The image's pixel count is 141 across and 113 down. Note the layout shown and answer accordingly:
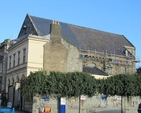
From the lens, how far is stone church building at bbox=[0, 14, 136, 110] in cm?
3853

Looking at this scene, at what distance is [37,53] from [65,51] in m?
4.25

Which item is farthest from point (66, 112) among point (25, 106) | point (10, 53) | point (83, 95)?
point (10, 53)

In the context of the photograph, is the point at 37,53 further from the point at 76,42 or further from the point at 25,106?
the point at 76,42

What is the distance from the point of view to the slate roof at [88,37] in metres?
51.3

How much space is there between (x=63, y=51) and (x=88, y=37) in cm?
1828

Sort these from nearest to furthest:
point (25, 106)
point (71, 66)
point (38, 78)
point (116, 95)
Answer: point (38, 78) < point (25, 106) < point (116, 95) < point (71, 66)

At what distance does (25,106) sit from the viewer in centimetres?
2961

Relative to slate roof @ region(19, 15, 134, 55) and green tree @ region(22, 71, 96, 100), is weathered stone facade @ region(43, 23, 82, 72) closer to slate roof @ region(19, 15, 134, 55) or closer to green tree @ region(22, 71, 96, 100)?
slate roof @ region(19, 15, 134, 55)

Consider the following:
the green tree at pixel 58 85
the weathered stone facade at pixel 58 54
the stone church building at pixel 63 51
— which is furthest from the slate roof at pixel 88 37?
the green tree at pixel 58 85

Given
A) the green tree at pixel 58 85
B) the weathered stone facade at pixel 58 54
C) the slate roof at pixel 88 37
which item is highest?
the slate roof at pixel 88 37

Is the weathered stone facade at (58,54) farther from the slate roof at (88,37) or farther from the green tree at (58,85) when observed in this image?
→ the green tree at (58,85)

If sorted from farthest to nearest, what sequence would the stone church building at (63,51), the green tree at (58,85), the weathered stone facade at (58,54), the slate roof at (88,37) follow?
the slate roof at (88,37)
the weathered stone facade at (58,54)
the stone church building at (63,51)
the green tree at (58,85)

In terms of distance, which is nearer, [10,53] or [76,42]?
[10,53]

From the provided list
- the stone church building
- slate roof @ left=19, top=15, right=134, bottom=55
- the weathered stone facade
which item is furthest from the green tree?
slate roof @ left=19, top=15, right=134, bottom=55
